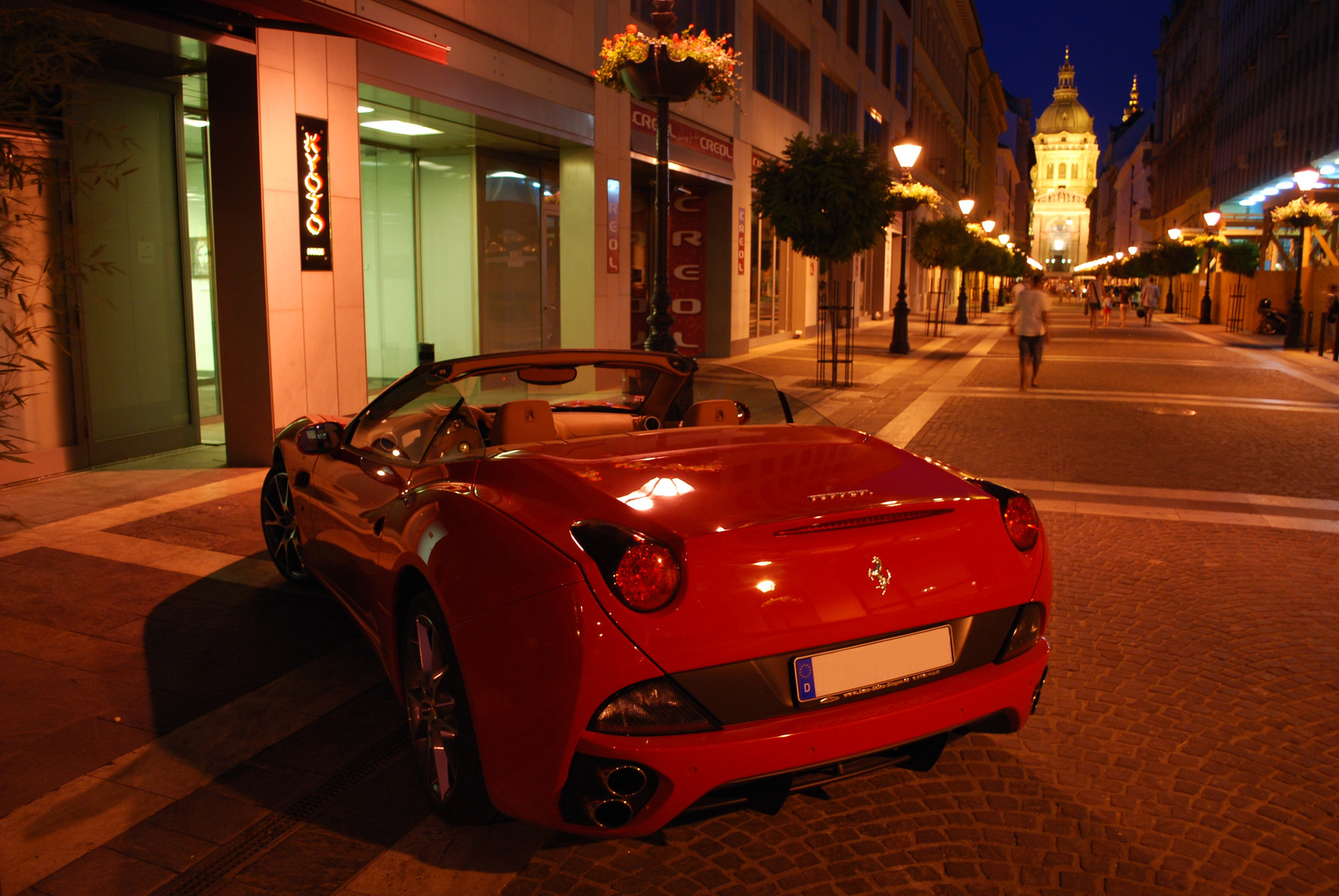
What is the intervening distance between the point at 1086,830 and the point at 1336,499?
6.76 metres

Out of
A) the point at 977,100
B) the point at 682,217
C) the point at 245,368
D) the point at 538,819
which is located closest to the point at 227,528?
the point at 245,368

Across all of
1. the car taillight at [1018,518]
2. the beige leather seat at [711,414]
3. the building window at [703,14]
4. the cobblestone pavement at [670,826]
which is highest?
the building window at [703,14]

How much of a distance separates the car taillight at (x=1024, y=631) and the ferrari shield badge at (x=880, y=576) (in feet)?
1.62

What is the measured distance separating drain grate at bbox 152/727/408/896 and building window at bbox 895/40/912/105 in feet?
145

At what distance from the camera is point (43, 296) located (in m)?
8.56

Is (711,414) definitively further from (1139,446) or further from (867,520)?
(1139,446)

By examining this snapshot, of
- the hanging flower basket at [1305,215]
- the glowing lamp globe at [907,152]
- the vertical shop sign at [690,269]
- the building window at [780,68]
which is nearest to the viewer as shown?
the glowing lamp globe at [907,152]

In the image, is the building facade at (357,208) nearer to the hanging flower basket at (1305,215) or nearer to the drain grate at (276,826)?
the drain grate at (276,826)

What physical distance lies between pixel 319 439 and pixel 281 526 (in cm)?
165

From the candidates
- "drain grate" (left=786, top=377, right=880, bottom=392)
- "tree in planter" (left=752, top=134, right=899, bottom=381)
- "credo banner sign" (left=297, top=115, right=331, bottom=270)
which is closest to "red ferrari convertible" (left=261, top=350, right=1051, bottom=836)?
"credo banner sign" (left=297, top=115, right=331, bottom=270)

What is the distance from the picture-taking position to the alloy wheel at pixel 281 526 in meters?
5.63

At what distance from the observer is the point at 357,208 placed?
10.5 m

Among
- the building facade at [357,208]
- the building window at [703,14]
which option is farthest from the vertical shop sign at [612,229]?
the building window at [703,14]

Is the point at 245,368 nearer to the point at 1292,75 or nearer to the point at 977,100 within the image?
the point at 1292,75
